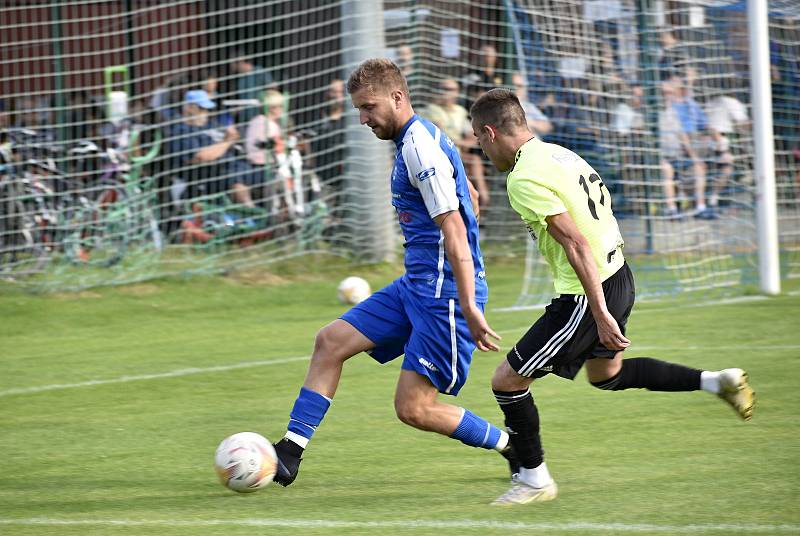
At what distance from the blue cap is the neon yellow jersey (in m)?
8.13

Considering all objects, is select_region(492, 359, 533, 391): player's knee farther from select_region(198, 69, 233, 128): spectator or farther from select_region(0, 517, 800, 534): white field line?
select_region(198, 69, 233, 128): spectator

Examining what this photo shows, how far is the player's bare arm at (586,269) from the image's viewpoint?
490cm

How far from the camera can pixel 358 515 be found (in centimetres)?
490

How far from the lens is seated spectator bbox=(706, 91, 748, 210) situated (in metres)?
12.3

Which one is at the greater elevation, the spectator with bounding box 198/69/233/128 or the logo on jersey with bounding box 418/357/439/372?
the spectator with bounding box 198/69/233/128

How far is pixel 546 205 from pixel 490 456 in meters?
1.61

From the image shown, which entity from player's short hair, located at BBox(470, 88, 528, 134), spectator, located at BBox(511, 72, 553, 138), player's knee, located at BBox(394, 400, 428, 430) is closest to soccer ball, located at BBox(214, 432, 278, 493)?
player's knee, located at BBox(394, 400, 428, 430)

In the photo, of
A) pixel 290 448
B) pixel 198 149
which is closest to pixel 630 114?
pixel 198 149

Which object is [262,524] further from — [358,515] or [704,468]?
[704,468]

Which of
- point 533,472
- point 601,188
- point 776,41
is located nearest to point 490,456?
point 533,472

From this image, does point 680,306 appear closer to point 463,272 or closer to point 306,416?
point 306,416

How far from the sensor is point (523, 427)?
5137 millimetres

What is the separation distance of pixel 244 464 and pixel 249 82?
846cm

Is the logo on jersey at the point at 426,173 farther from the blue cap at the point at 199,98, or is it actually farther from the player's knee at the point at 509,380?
the blue cap at the point at 199,98
